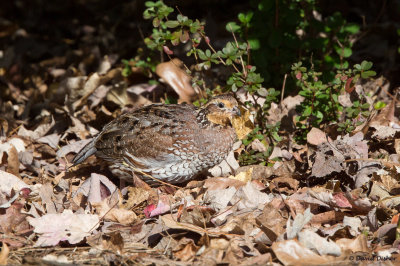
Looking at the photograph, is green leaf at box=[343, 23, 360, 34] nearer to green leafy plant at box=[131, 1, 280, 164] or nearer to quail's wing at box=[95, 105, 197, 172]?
green leafy plant at box=[131, 1, 280, 164]

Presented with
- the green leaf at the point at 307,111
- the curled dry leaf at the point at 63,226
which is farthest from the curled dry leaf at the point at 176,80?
the curled dry leaf at the point at 63,226

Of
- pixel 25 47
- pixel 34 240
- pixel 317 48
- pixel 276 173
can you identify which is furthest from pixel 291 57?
pixel 25 47

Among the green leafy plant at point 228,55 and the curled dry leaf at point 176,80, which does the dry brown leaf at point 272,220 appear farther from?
the curled dry leaf at point 176,80

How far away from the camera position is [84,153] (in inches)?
207

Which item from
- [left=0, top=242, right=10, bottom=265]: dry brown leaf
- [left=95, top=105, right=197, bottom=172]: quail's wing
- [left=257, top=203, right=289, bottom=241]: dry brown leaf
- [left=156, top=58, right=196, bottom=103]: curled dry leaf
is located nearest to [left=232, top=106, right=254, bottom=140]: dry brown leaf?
[left=95, top=105, right=197, bottom=172]: quail's wing

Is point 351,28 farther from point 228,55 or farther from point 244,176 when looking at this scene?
point 244,176

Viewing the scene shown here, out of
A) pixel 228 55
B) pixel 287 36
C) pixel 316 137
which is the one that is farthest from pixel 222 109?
pixel 287 36

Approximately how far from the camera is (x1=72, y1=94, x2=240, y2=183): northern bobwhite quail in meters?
4.91

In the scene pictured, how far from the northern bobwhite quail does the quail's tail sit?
92 mm

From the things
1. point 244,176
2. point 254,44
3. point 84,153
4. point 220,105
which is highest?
point 254,44

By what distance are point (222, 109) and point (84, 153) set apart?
4.62ft

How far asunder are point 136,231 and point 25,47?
4944 mm

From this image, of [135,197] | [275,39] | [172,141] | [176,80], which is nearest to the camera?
[135,197]

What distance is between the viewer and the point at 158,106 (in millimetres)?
5301
